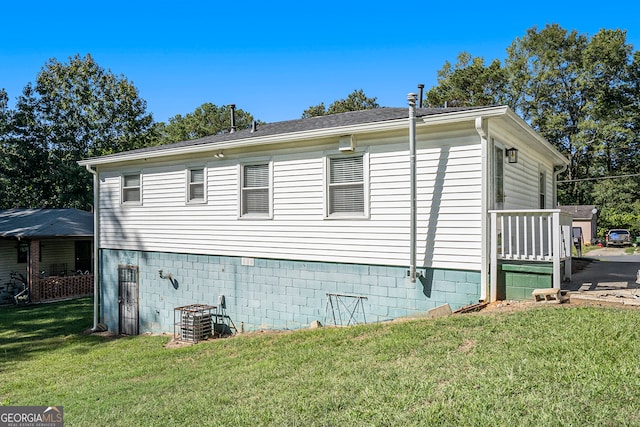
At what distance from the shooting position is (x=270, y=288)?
9805 mm

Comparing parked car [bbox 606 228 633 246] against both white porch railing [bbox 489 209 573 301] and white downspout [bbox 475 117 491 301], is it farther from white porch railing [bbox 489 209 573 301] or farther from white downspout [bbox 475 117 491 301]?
white downspout [bbox 475 117 491 301]

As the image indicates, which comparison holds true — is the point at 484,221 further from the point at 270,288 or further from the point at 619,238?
the point at 619,238

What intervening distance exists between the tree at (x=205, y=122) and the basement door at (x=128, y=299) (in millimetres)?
37650

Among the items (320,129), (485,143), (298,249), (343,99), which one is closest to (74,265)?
(298,249)

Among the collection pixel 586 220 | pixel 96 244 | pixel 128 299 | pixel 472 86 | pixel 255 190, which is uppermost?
pixel 472 86

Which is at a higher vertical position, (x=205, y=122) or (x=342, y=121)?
(x=205, y=122)

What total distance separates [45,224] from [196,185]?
37.2 ft

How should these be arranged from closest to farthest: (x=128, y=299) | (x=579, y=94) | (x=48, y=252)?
(x=128, y=299) → (x=48, y=252) → (x=579, y=94)

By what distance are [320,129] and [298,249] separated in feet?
8.29

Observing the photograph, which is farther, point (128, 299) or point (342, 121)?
point (128, 299)

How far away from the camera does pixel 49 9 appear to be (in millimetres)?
13438

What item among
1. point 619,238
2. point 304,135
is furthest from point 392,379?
point 619,238

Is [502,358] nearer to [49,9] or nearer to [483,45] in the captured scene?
[49,9]

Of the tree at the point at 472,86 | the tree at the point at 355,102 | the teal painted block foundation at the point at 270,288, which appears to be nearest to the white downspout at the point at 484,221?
the teal painted block foundation at the point at 270,288
